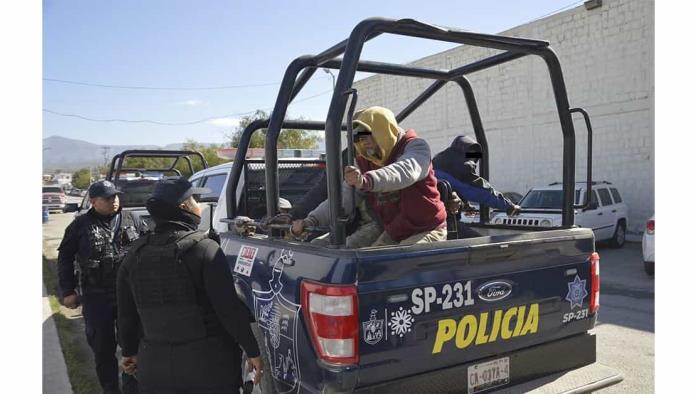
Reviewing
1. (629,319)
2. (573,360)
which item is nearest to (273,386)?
(573,360)

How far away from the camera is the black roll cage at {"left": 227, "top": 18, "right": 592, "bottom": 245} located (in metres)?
2.82

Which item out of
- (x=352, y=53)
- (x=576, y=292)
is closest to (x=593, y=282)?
(x=576, y=292)

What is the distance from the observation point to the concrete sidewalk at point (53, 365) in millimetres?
4766

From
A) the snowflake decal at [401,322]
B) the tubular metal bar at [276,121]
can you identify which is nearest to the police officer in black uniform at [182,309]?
the snowflake decal at [401,322]

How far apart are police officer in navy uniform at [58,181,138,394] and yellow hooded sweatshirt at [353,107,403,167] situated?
8.10 ft

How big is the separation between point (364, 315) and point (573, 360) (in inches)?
63.2

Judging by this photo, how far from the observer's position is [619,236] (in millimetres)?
13680

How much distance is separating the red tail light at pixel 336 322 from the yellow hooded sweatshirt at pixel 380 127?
108cm

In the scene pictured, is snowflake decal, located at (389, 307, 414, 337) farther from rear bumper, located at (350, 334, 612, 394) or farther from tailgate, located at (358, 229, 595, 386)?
rear bumper, located at (350, 334, 612, 394)

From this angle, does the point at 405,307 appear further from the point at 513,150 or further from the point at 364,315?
the point at 513,150

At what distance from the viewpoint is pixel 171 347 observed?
109 inches

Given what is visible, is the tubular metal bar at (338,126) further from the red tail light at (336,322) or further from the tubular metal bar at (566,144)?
the tubular metal bar at (566,144)

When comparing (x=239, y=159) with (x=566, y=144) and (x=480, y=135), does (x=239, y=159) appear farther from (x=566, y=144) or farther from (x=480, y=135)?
(x=566, y=144)

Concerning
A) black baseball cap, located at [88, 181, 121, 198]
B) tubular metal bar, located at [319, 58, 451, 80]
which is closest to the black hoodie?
tubular metal bar, located at [319, 58, 451, 80]
